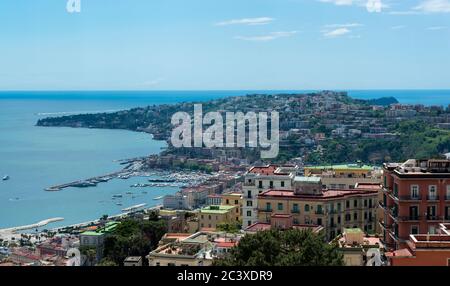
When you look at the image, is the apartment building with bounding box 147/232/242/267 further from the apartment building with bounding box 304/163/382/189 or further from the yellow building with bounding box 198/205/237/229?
the yellow building with bounding box 198/205/237/229

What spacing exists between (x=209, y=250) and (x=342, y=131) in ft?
93.9

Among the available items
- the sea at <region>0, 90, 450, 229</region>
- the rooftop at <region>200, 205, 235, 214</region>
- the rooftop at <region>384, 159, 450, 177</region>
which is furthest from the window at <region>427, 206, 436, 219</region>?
the sea at <region>0, 90, 450, 229</region>

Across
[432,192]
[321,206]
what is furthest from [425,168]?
[321,206]

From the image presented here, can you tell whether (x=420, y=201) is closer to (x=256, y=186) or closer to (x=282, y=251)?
(x=282, y=251)

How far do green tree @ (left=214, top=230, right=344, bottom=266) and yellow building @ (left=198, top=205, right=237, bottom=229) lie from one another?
7.00 m

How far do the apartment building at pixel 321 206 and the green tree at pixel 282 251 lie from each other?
10.8 ft

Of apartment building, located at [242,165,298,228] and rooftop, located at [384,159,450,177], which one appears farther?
apartment building, located at [242,165,298,228]

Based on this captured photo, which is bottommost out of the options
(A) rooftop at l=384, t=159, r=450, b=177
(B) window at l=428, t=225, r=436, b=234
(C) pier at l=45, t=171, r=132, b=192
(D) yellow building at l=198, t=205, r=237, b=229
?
(C) pier at l=45, t=171, r=132, b=192

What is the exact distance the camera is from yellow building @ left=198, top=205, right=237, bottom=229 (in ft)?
39.0

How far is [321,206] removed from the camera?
8.17 m

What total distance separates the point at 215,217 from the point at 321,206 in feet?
13.1
